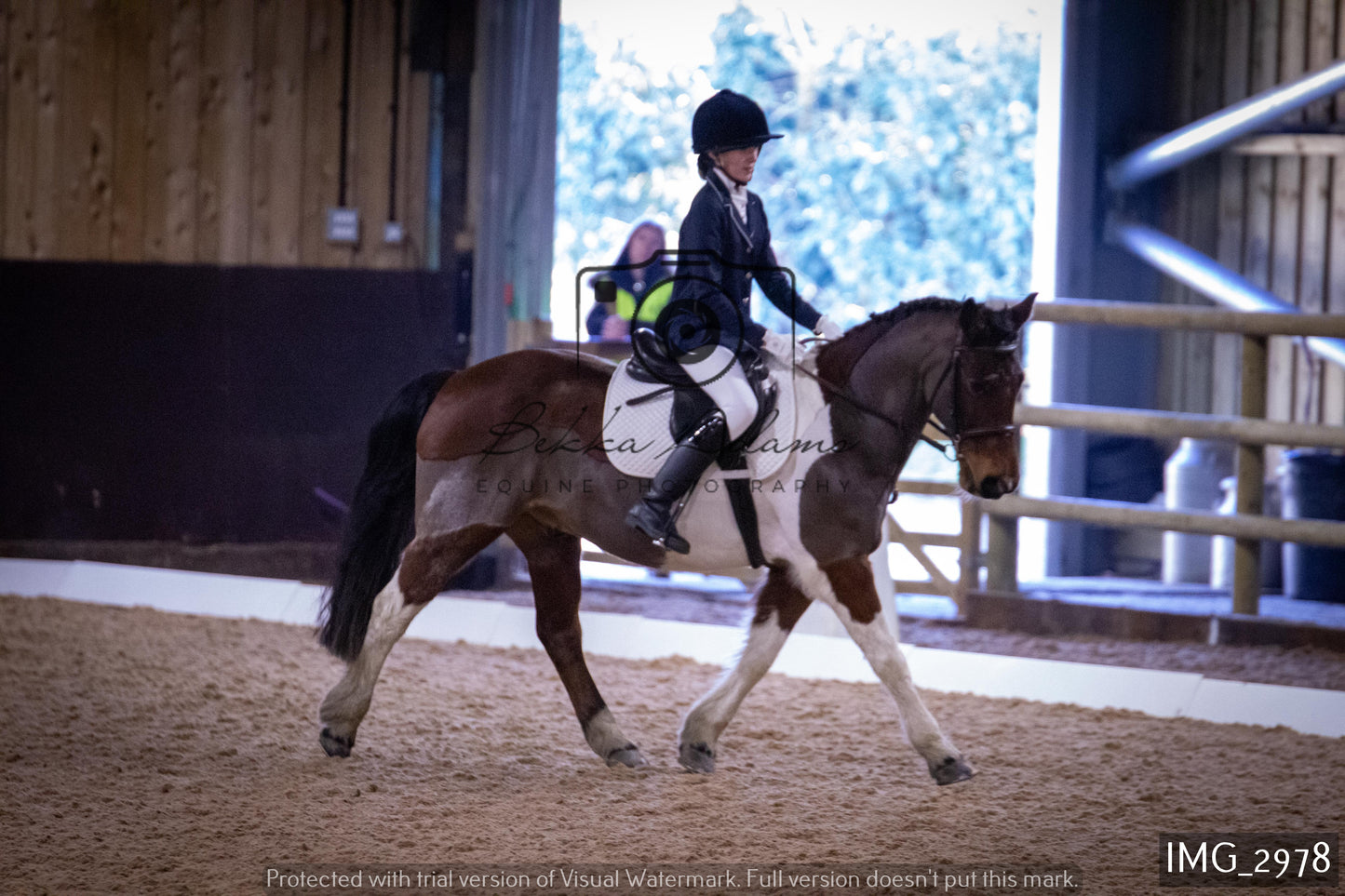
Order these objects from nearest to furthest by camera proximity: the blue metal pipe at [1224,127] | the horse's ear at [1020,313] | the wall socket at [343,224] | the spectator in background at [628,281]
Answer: the horse's ear at [1020,313], the blue metal pipe at [1224,127], the wall socket at [343,224], the spectator in background at [628,281]

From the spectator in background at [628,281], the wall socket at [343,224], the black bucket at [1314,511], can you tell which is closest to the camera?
the black bucket at [1314,511]

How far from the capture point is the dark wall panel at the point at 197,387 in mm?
6852

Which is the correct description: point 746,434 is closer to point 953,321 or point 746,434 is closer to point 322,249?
point 953,321

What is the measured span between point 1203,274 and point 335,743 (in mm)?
5460

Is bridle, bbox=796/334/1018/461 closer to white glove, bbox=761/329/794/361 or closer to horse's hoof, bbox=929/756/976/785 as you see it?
white glove, bbox=761/329/794/361

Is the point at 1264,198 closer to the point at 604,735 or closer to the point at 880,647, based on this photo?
the point at 880,647

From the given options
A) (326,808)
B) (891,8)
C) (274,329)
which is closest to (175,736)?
(326,808)

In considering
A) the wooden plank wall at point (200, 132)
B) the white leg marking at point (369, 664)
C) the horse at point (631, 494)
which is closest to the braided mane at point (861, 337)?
the horse at point (631, 494)

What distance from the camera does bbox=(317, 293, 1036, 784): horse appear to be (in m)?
3.38

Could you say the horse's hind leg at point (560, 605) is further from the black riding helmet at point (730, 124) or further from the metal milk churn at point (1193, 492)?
the metal milk churn at point (1193, 492)


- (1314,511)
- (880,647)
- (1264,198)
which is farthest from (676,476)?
(1264,198)

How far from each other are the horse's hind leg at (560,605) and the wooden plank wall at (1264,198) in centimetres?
501

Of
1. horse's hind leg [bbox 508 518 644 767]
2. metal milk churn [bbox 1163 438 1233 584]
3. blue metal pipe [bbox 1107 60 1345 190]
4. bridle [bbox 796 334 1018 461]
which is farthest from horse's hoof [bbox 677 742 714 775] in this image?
blue metal pipe [bbox 1107 60 1345 190]

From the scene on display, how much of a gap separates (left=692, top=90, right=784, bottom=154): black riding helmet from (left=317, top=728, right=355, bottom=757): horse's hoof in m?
1.89
